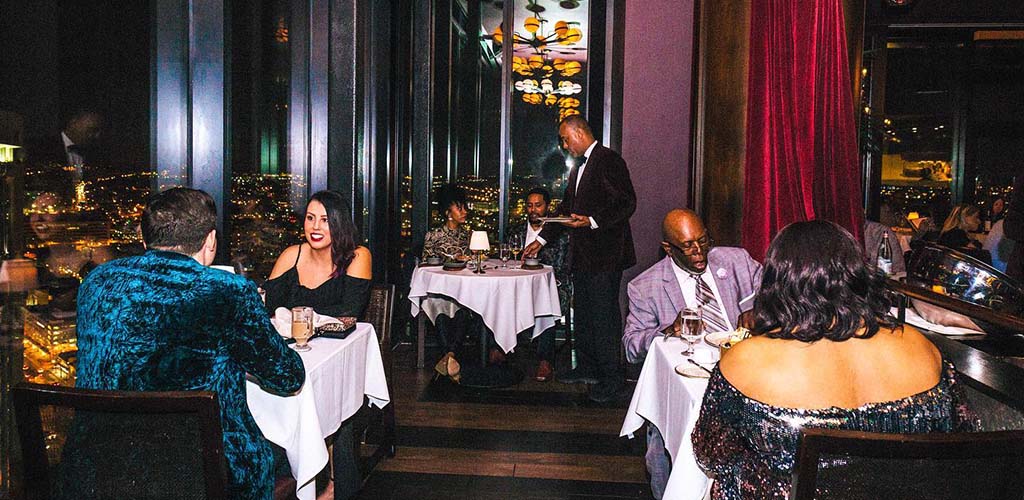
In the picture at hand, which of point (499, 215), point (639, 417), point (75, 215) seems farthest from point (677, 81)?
point (75, 215)

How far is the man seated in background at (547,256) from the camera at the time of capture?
5785 millimetres

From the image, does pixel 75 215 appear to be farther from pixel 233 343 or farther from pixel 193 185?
pixel 233 343

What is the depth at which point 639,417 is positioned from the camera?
2811 millimetres

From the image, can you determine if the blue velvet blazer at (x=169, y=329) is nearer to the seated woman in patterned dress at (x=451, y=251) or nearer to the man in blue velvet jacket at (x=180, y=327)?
the man in blue velvet jacket at (x=180, y=327)

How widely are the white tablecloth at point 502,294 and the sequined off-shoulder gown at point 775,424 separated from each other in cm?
337

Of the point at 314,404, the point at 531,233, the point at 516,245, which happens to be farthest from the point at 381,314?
the point at 531,233

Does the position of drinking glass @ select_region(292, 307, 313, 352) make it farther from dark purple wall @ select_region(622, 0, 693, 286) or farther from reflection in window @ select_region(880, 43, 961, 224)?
reflection in window @ select_region(880, 43, 961, 224)

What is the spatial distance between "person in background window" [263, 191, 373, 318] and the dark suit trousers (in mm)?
1818

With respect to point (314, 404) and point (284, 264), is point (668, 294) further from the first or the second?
point (284, 264)

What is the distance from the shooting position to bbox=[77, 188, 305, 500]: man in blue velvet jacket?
178 cm

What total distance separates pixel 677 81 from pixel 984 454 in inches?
182

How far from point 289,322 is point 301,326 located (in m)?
0.22

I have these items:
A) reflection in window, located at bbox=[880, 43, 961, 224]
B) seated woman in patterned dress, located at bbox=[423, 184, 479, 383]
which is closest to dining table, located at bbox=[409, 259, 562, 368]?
seated woman in patterned dress, located at bbox=[423, 184, 479, 383]

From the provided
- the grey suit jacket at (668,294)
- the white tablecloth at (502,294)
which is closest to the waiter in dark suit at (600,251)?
the white tablecloth at (502,294)
